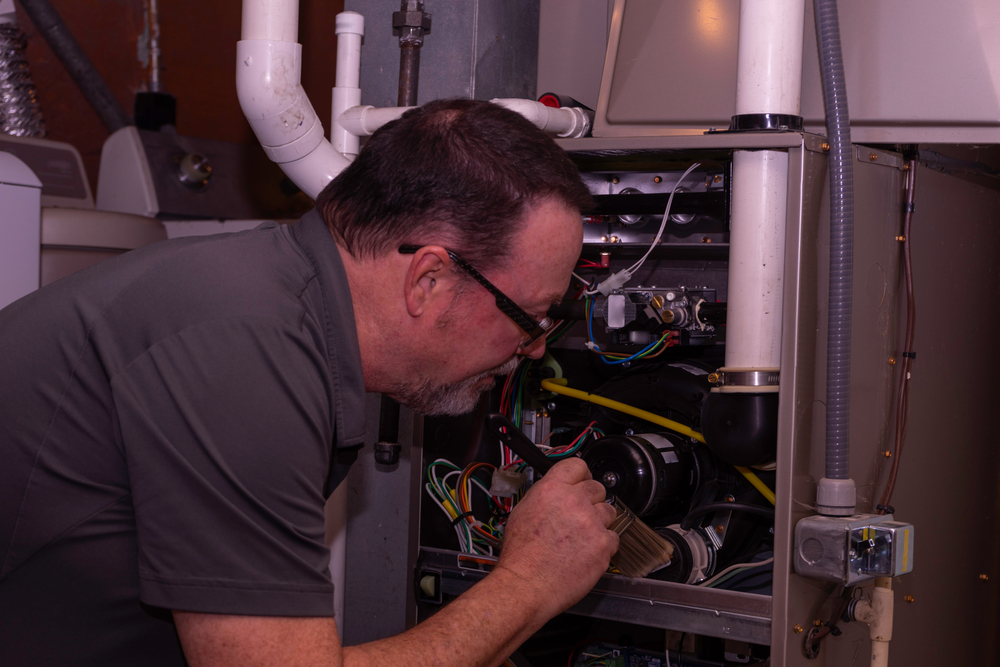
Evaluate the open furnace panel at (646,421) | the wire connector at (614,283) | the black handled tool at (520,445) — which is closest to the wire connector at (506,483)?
the open furnace panel at (646,421)

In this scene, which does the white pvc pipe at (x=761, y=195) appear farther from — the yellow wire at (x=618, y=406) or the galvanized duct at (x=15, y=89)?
the galvanized duct at (x=15, y=89)

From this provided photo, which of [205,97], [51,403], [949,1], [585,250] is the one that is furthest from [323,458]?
[205,97]

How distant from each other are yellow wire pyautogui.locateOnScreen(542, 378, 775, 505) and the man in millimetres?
352

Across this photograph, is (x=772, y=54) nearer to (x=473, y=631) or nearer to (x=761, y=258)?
(x=761, y=258)

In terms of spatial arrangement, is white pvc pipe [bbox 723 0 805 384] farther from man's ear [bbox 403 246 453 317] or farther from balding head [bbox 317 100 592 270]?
man's ear [bbox 403 246 453 317]

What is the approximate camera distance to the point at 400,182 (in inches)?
36.3

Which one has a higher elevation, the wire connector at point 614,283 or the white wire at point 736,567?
the wire connector at point 614,283

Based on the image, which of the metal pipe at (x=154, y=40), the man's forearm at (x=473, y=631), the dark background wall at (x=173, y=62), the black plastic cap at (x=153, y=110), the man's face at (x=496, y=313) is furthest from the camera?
the metal pipe at (x=154, y=40)

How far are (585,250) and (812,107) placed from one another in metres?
0.40

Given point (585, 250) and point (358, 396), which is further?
point (585, 250)

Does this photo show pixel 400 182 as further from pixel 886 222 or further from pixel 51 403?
pixel 886 222

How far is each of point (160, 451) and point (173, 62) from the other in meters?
2.53

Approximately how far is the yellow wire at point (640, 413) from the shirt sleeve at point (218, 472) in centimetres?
67

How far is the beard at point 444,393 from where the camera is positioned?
1.04 m
